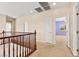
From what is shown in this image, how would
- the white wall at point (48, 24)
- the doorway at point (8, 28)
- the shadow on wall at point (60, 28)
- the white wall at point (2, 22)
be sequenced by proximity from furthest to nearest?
1. the shadow on wall at point (60, 28)
2. the white wall at point (48, 24)
3. the white wall at point (2, 22)
4. the doorway at point (8, 28)

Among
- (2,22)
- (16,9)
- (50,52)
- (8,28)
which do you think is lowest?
(50,52)

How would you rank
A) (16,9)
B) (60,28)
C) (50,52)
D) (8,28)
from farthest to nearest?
1. (60,28)
2. (50,52)
3. (16,9)
4. (8,28)

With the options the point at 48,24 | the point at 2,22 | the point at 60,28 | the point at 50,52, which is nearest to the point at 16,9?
the point at 2,22

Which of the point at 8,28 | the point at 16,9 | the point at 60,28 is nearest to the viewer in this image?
the point at 8,28

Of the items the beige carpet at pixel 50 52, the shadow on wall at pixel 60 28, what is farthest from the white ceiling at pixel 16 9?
the shadow on wall at pixel 60 28

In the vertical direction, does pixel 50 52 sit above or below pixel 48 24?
below

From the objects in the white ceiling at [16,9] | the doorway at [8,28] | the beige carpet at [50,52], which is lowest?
the beige carpet at [50,52]

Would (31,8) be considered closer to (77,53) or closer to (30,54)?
(30,54)

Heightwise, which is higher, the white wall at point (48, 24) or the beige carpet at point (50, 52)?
the white wall at point (48, 24)

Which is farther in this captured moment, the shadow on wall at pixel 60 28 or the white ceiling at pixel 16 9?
the shadow on wall at pixel 60 28

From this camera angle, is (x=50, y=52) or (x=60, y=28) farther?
(x=60, y=28)

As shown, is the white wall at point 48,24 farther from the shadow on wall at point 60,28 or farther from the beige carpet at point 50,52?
the beige carpet at point 50,52

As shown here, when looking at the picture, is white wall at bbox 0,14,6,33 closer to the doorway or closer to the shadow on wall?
the doorway

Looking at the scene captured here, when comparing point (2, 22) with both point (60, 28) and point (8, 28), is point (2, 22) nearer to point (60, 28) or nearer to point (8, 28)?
point (8, 28)
